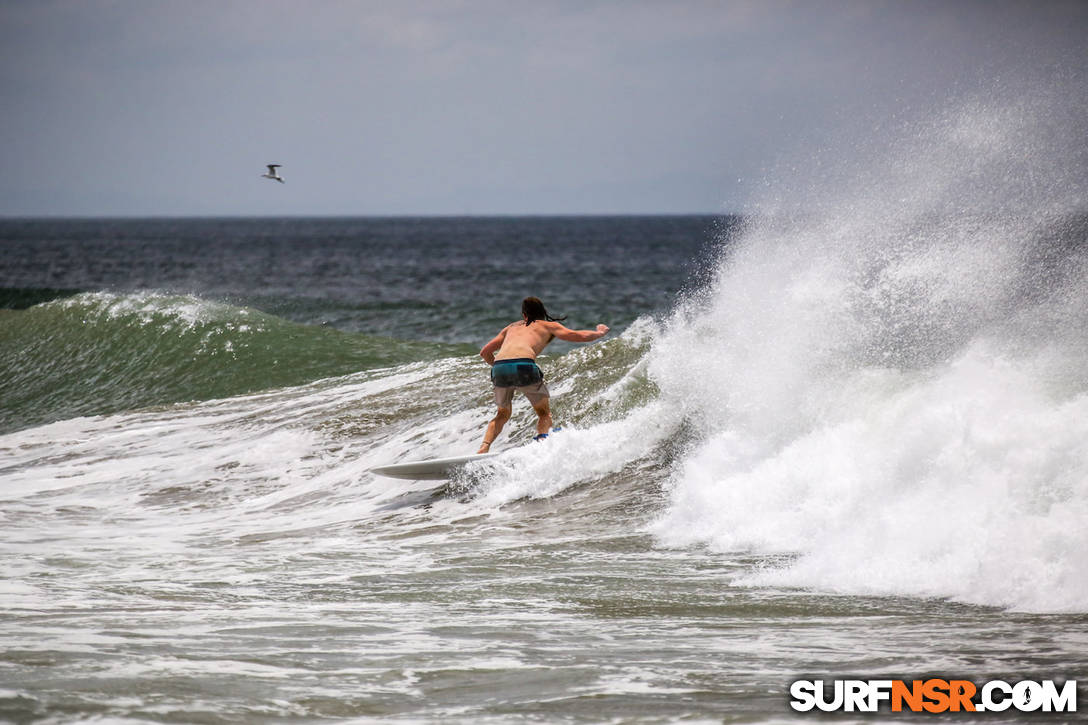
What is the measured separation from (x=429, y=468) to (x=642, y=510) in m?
2.07

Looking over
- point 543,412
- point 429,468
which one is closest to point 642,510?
point 543,412

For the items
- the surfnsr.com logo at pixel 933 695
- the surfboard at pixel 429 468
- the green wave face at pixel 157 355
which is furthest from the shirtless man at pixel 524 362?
the green wave face at pixel 157 355

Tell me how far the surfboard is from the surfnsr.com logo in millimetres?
5553

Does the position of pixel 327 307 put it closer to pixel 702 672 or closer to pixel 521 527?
pixel 521 527

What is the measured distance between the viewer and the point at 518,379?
10039 mm

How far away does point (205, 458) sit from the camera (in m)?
12.5

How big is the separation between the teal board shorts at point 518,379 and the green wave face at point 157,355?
24.0 ft

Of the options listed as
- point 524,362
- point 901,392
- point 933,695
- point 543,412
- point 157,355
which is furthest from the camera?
point 157,355

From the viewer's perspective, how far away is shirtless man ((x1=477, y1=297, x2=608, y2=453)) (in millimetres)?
10023

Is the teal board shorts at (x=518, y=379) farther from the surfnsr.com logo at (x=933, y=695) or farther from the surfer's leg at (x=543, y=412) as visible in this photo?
the surfnsr.com logo at (x=933, y=695)

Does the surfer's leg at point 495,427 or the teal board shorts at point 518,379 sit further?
the surfer's leg at point 495,427

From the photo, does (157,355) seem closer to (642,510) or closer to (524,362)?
(524,362)

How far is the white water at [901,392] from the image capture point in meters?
6.64

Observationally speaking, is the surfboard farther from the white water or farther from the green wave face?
the green wave face
